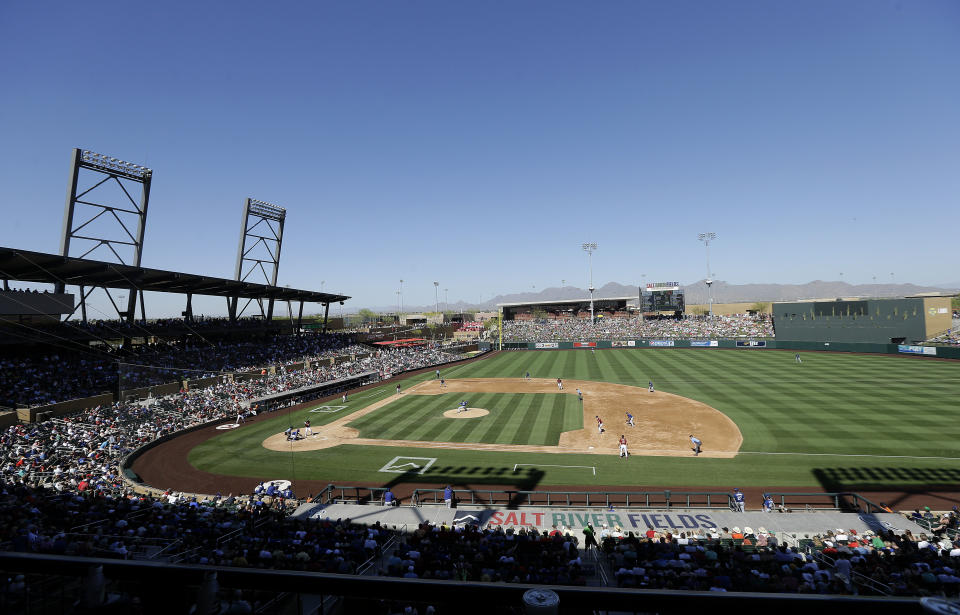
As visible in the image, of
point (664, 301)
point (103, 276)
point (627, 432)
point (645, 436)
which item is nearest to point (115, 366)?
point (103, 276)

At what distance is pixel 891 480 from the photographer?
67.7 ft

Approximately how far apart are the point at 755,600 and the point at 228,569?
7.59 ft

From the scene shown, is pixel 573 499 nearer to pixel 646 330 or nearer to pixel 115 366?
pixel 115 366

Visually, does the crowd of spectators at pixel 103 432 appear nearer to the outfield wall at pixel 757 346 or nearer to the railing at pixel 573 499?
the railing at pixel 573 499

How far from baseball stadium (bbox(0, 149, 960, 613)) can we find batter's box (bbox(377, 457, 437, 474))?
174 millimetres

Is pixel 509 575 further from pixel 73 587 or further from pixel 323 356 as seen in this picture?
pixel 323 356

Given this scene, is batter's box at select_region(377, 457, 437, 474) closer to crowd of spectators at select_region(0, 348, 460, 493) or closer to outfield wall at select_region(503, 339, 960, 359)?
crowd of spectators at select_region(0, 348, 460, 493)

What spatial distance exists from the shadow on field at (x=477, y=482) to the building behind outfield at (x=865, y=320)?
63626 millimetres

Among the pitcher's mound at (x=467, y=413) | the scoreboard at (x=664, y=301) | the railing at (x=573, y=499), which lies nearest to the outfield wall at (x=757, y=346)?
the scoreboard at (x=664, y=301)

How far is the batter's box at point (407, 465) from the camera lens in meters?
24.2

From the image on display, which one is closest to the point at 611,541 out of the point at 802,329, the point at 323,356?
the point at 323,356

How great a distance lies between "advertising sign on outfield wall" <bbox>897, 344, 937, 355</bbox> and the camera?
2141 inches

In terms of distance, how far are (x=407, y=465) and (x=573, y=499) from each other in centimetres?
935

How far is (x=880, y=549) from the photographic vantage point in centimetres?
1257
